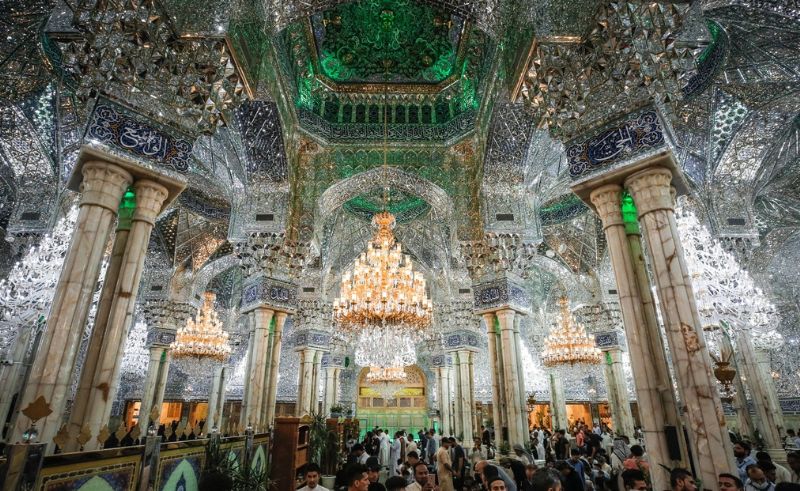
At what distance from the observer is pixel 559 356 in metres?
11.8

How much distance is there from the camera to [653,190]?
13.0 feet

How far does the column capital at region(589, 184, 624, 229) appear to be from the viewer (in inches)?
168

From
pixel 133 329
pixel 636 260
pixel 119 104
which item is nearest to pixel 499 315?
pixel 636 260

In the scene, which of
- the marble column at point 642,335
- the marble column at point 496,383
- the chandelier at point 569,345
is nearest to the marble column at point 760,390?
the chandelier at point 569,345

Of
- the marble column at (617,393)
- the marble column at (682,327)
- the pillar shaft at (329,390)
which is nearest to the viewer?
the marble column at (682,327)

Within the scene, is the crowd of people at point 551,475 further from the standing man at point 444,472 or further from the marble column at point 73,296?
the marble column at point 73,296

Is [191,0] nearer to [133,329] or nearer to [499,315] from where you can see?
[499,315]

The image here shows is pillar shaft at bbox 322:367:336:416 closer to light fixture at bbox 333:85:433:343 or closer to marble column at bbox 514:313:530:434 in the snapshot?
light fixture at bbox 333:85:433:343

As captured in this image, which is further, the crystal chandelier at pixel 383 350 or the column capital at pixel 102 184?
the crystal chandelier at pixel 383 350

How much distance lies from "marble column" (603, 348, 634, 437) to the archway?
7447 mm

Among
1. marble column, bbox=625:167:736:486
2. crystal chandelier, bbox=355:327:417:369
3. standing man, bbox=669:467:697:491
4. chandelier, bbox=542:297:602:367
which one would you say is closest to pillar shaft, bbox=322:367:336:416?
crystal chandelier, bbox=355:327:417:369

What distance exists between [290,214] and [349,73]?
3375mm

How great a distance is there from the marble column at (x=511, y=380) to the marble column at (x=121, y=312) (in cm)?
579

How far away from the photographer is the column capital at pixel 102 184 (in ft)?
12.8
